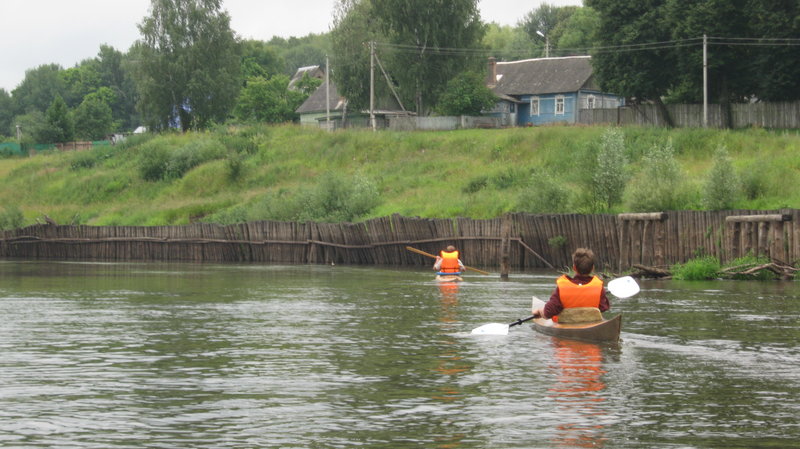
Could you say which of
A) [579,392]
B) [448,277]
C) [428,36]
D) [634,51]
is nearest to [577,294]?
[579,392]

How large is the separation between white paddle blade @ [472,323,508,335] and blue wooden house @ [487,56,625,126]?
71626 millimetres

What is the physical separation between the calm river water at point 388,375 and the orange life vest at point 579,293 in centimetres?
73

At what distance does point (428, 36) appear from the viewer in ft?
283

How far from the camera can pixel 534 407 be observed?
12.7 m

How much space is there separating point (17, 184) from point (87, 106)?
157 ft

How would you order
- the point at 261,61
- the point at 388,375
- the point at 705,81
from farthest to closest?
the point at 261,61, the point at 705,81, the point at 388,375

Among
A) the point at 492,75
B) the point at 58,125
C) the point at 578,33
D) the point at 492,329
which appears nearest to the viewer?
the point at 492,329

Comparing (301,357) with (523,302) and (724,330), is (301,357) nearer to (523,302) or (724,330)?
(724,330)

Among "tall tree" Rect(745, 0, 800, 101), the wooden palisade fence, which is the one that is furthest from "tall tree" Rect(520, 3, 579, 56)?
the wooden palisade fence

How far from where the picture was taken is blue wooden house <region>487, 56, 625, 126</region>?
91438 millimetres

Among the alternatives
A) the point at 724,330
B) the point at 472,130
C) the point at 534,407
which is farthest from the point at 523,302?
the point at 472,130

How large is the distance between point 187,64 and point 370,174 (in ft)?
105

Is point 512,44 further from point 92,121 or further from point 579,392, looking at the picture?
point 579,392

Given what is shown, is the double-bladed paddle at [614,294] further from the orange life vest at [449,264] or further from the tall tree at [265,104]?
the tall tree at [265,104]
